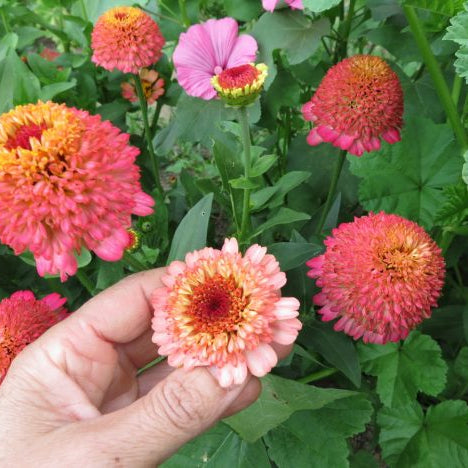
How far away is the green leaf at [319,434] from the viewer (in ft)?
3.10

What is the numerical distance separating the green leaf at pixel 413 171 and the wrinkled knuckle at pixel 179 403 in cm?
49

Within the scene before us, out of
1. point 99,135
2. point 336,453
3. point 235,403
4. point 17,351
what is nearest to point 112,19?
point 99,135

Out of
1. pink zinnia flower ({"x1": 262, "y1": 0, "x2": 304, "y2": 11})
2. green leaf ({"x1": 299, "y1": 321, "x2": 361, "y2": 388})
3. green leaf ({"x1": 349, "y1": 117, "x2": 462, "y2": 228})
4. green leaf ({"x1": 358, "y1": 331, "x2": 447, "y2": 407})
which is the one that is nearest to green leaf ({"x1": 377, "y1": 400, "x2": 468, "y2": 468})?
green leaf ({"x1": 358, "y1": 331, "x2": 447, "y2": 407})

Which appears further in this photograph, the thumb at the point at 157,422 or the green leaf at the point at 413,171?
the green leaf at the point at 413,171

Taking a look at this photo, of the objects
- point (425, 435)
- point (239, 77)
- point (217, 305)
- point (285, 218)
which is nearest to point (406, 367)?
point (425, 435)

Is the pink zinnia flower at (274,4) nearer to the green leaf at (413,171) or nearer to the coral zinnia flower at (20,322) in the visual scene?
the green leaf at (413,171)

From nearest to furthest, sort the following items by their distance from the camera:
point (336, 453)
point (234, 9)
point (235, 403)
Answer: point (235, 403)
point (336, 453)
point (234, 9)

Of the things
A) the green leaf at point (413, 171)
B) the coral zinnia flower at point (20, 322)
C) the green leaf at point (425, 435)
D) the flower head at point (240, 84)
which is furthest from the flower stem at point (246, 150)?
the green leaf at point (425, 435)

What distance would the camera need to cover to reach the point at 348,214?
124 cm

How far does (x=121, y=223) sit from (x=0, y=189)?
131 mm

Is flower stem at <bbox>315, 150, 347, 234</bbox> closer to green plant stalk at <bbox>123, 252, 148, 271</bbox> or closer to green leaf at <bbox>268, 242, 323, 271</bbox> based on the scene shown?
green leaf at <bbox>268, 242, 323, 271</bbox>

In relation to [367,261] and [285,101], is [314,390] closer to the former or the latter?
[367,261]

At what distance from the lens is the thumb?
0.60 m

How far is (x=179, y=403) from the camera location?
0.62 meters
